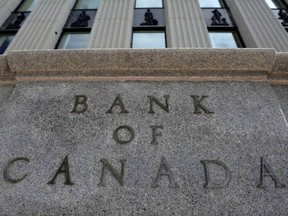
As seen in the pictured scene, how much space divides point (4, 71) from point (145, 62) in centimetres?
249

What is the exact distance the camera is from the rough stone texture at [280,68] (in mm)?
4727

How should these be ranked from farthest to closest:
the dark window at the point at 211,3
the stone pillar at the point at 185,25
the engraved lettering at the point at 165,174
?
1. the dark window at the point at 211,3
2. the stone pillar at the point at 185,25
3. the engraved lettering at the point at 165,174

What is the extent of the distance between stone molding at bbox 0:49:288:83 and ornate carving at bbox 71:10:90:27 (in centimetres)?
515

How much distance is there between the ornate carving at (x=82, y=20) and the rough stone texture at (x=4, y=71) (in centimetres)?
507

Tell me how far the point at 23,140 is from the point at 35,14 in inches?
269

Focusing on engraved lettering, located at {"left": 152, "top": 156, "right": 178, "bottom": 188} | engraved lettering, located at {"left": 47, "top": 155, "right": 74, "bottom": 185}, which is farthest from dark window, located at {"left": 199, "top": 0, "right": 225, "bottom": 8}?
engraved lettering, located at {"left": 47, "top": 155, "right": 74, "bottom": 185}

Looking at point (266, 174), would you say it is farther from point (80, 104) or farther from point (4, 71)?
point (4, 71)

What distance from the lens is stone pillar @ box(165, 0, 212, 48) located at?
7.93 meters

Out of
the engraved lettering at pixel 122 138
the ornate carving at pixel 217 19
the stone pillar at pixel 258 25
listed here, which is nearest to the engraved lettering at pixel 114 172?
the engraved lettering at pixel 122 138

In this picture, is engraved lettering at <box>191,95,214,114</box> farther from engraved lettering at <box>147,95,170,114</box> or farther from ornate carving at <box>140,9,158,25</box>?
ornate carving at <box>140,9,158,25</box>

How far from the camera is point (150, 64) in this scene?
4.72 metres

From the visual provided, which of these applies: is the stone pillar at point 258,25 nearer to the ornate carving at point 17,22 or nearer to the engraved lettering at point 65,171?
the engraved lettering at point 65,171

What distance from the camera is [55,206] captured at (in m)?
3.58

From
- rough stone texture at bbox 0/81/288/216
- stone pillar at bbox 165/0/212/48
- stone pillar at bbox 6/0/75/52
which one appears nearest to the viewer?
rough stone texture at bbox 0/81/288/216
